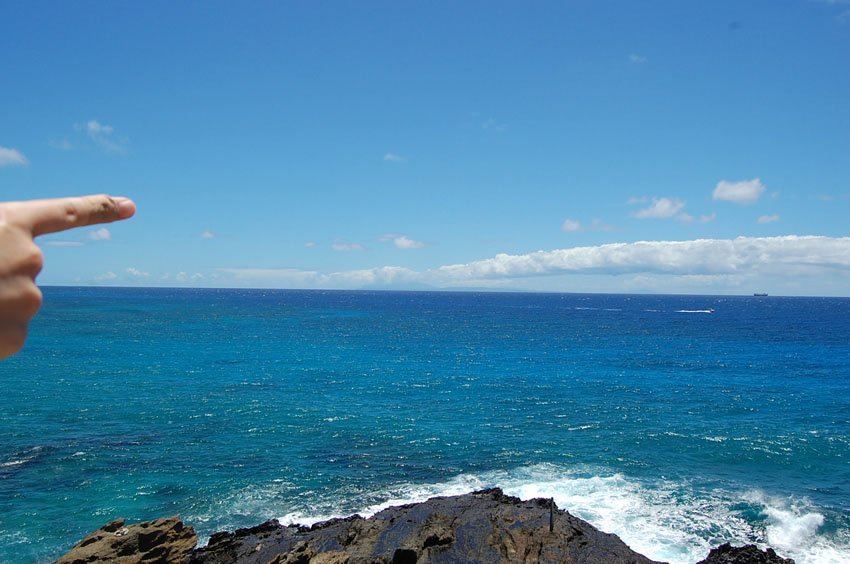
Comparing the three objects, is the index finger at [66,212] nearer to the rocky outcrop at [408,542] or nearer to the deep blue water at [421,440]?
the rocky outcrop at [408,542]

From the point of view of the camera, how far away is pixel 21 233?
357cm

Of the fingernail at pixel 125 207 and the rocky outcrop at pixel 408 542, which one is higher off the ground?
the fingernail at pixel 125 207

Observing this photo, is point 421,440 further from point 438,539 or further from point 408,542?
point 438,539

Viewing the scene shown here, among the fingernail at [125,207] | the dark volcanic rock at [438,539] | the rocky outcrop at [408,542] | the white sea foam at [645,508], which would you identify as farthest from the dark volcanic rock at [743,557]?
the fingernail at [125,207]

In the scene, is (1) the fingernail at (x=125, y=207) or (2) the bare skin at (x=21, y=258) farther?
(1) the fingernail at (x=125, y=207)

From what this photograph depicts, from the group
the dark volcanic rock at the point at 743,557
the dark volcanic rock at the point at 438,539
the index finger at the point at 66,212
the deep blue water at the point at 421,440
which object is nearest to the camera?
the index finger at the point at 66,212

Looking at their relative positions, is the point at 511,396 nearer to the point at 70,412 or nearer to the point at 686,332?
the point at 70,412

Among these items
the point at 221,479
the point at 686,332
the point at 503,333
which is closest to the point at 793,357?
the point at 686,332

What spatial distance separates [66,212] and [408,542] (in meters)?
22.0

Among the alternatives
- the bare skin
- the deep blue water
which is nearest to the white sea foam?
the deep blue water

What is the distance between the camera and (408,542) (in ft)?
74.9

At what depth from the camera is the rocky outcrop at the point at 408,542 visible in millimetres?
22000

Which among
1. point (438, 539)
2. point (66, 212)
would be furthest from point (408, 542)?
point (66, 212)

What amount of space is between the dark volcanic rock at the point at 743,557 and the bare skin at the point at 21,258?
93.8 feet
